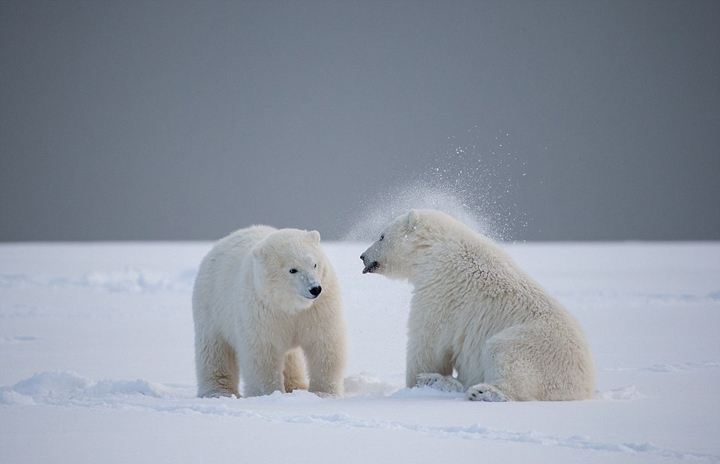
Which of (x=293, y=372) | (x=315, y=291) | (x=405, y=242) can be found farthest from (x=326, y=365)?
(x=405, y=242)

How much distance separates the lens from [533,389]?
5312mm

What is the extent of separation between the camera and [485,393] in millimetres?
5270

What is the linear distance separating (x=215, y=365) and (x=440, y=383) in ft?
7.11

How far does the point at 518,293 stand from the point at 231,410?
1946 mm

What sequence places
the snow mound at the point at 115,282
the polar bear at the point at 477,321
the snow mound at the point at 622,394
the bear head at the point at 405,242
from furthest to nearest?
the snow mound at the point at 115,282
the bear head at the point at 405,242
the snow mound at the point at 622,394
the polar bear at the point at 477,321

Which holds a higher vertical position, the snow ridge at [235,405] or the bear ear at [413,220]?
the bear ear at [413,220]

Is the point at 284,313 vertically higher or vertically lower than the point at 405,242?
lower

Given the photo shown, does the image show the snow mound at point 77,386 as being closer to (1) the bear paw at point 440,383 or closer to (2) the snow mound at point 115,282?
(1) the bear paw at point 440,383

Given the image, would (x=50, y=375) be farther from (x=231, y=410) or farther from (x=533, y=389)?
(x=533, y=389)

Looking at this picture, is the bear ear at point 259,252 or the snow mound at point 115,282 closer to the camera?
the bear ear at point 259,252

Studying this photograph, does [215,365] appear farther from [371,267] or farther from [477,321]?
[477,321]

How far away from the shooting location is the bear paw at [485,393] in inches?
206

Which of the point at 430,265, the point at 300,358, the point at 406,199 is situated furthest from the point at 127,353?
the point at 430,265

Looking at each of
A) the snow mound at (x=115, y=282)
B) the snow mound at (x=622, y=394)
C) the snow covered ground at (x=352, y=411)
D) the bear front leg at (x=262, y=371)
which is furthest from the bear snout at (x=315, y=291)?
the snow mound at (x=115, y=282)
